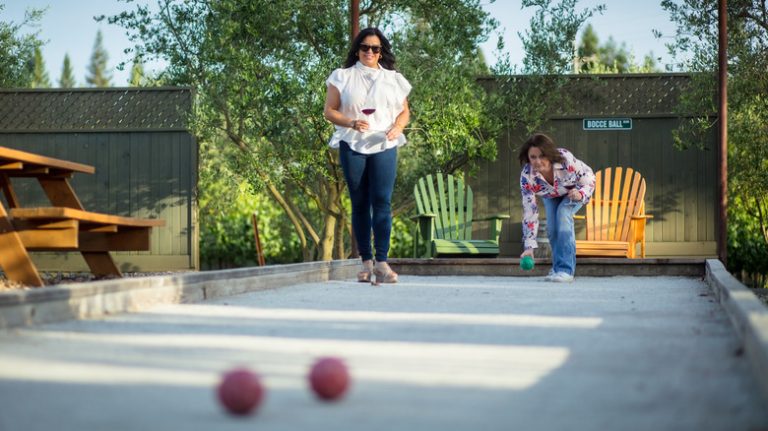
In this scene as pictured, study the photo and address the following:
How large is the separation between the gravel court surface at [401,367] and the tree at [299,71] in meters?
6.42

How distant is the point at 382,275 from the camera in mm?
Result: 5820

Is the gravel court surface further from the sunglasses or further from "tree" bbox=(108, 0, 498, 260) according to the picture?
"tree" bbox=(108, 0, 498, 260)

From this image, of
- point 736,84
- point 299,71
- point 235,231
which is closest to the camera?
point 299,71

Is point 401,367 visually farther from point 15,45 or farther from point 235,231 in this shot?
point 15,45

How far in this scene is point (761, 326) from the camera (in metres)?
2.38

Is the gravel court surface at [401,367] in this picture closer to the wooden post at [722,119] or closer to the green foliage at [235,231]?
the wooden post at [722,119]

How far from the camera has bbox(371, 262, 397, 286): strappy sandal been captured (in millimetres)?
5787

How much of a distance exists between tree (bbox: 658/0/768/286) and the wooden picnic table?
705 cm

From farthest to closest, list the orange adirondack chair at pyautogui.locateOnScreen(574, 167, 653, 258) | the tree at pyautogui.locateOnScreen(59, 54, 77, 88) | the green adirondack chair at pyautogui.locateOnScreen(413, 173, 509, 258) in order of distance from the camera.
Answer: the tree at pyautogui.locateOnScreen(59, 54, 77, 88) < the orange adirondack chair at pyautogui.locateOnScreen(574, 167, 653, 258) < the green adirondack chair at pyautogui.locateOnScreen(413, 173, 509, 258)

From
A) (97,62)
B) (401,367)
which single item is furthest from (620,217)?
(97,62)

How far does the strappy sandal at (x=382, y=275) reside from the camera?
5787 millimetres

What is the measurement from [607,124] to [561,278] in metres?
5.36

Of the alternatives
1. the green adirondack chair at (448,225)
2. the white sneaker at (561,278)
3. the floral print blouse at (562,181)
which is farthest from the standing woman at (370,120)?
the green adirondack chair at (448,225)

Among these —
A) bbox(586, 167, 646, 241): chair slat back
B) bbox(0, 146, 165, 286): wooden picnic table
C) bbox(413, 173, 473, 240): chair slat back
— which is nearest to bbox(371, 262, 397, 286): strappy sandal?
bbox(0, 146, 165, 286): wooden picnic table
